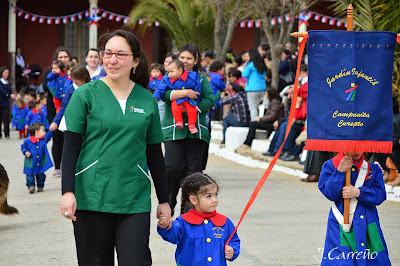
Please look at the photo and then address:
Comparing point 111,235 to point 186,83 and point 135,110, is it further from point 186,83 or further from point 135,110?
point 186,83

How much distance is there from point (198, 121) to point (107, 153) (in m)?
3.40

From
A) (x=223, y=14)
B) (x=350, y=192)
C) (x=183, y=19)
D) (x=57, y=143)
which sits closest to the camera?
(x=350, y=192)

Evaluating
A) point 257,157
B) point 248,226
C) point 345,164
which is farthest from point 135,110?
point 257,157

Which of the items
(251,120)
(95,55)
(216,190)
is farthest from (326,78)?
(251,120)

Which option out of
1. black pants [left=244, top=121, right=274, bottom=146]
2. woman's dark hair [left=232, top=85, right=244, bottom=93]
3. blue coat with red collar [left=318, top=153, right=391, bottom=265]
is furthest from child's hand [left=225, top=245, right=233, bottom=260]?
woman's dark hair [left=232, top=85, right=244, bottom=93]

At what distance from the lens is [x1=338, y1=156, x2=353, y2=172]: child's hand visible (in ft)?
16.3

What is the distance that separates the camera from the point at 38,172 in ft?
32.1

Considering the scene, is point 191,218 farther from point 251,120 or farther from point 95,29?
point 95,29

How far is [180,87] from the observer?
289 inches

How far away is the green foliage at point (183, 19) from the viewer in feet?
76.9

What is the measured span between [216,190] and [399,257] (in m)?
2.34

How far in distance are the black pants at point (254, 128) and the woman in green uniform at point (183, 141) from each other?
6.64m

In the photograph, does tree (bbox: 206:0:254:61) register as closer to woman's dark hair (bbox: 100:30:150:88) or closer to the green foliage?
the green foliage

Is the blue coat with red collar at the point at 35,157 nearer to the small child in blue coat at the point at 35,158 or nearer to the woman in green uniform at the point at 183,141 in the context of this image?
the small child in blue coat at the point at 35,158
